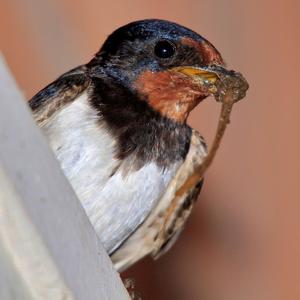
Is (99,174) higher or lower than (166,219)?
higher

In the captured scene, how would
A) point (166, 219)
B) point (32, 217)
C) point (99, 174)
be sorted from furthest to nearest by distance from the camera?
1. point (166, 219)
2. point (99, 174)
3. point (32, 217)

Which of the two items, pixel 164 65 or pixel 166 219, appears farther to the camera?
pixel 166 219

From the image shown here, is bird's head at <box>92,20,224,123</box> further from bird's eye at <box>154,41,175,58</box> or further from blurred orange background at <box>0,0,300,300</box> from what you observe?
blurred orange background at <box>0,0,300,300</box>

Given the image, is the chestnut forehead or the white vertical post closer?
the white vertical post

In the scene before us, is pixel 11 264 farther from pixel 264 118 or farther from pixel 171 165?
pixel 264 118

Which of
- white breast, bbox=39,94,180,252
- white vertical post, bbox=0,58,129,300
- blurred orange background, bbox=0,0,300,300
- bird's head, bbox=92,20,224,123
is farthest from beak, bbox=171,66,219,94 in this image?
white vertical post, bbox=0,58,129,300

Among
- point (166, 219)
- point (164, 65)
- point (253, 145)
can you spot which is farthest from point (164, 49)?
point (253, 145)

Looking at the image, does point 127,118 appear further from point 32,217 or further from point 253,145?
point 32,217

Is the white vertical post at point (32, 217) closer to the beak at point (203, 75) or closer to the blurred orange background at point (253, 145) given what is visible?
the beak at point (203, 75)

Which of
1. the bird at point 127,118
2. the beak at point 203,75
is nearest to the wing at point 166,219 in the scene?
the bird at point 127,118
